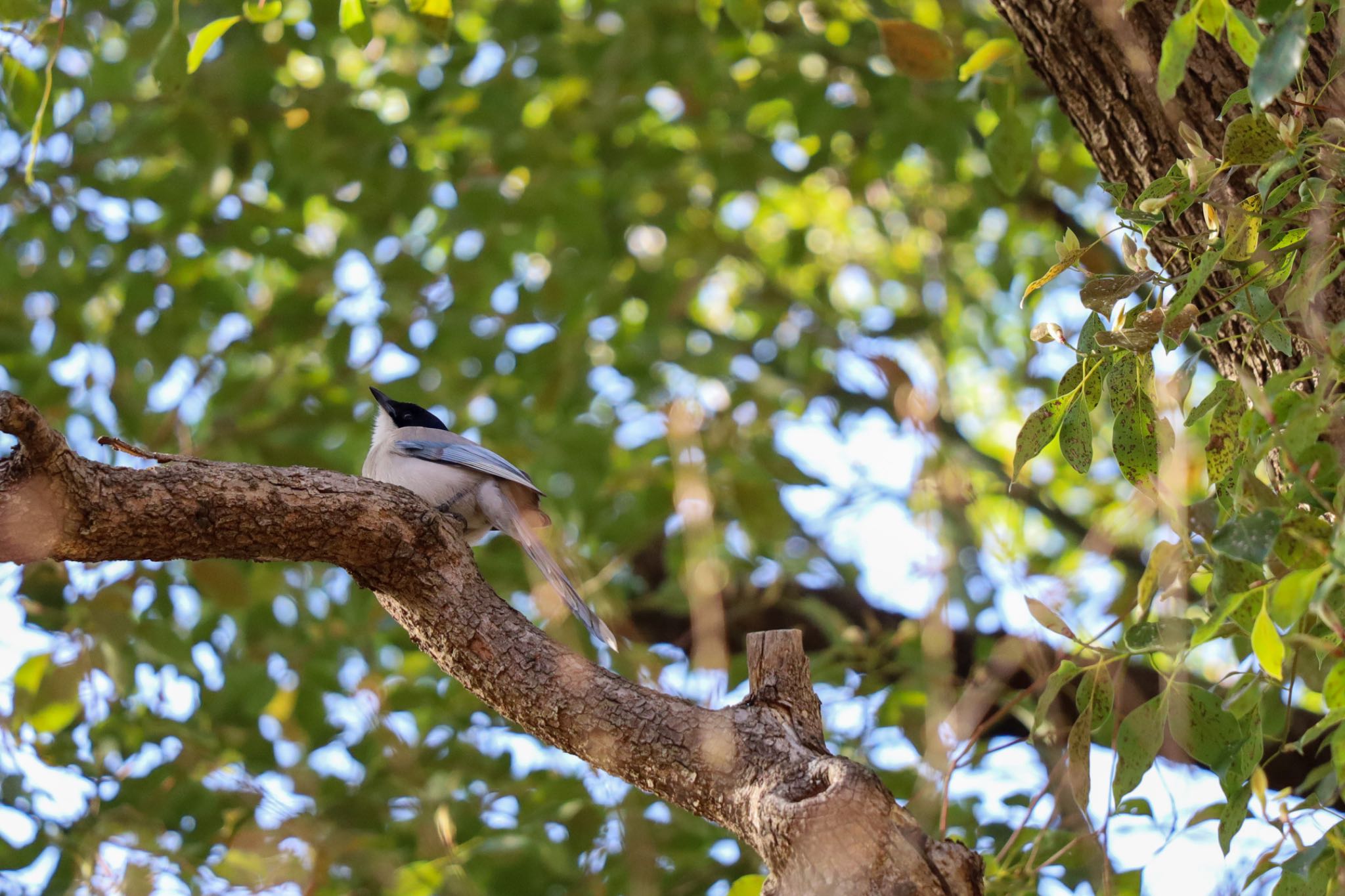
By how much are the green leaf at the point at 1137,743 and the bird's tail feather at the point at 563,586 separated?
1486 millimetres

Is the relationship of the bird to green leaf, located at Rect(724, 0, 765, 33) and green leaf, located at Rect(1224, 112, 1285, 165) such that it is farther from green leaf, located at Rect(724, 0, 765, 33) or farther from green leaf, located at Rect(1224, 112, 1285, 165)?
green leaf, located at Rect(1224, 112, 1285, 165)

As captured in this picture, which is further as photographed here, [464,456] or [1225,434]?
[464,456]

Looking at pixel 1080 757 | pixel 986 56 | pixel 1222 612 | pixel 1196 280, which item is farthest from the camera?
pixel 986 56

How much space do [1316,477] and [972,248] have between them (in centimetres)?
713

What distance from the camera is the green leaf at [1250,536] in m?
1.65

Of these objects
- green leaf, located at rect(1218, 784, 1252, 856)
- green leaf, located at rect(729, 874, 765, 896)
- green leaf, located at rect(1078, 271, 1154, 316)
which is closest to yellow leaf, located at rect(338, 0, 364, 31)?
green leaf, located at rect(1078, 271, 1154, 316)

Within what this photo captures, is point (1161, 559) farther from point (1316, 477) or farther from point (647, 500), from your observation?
point (647, 500)

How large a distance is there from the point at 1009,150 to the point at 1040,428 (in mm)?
1816

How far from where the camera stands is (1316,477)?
1859 millimetres

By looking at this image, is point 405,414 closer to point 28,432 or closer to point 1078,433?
point 28,432

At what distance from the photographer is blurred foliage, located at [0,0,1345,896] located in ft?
14.0

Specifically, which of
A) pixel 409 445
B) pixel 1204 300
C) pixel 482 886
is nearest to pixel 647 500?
pixel 409 445

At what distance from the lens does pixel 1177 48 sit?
1.87m

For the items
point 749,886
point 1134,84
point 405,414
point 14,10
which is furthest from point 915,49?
point 749,886
